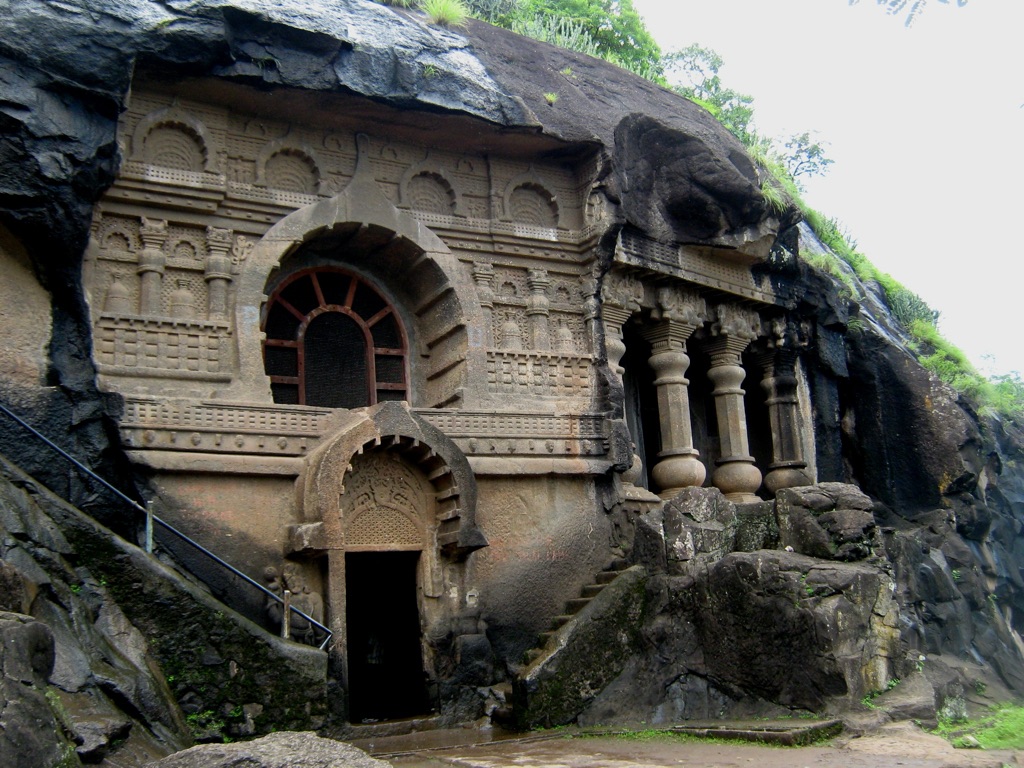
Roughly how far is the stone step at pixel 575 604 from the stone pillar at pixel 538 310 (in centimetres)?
286

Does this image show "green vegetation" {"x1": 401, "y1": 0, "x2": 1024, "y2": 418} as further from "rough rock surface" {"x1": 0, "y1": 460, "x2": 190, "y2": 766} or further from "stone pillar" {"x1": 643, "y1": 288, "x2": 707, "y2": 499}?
"rough rock surface" {"x1": 0, "y1": 460, "x2": 190, "y2": 766}

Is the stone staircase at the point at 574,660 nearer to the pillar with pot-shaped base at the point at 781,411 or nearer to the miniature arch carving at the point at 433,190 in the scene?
the miniature arch carving at the point at 433,190

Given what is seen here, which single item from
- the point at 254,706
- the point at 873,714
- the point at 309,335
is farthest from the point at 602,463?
the point at 254,706

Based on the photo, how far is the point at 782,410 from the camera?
1571cm

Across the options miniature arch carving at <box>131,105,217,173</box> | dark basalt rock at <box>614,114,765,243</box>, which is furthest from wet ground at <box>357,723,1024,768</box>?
dark basalt rock at <box>614,114,765,243</box>

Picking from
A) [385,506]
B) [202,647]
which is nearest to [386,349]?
[385,506]

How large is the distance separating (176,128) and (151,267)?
1560 millimetres

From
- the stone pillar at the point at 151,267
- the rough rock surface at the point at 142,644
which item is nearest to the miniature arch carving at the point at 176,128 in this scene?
the stone pillar at the point at 151,267

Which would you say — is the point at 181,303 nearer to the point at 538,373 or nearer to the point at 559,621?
the point at 538,373

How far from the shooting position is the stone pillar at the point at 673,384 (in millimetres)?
13648

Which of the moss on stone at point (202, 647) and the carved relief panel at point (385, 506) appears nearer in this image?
the moss on stone at point (202, 647)

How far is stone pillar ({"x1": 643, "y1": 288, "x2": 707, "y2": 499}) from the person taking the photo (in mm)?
13648

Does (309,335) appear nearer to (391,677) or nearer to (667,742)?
(391,677)

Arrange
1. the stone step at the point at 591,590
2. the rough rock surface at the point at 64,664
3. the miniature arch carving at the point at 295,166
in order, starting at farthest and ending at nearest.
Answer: the miniature arch carving at the point at 295,166 < the stone step at the point at 591,590 < the rough rock surface at the point at 64,664
